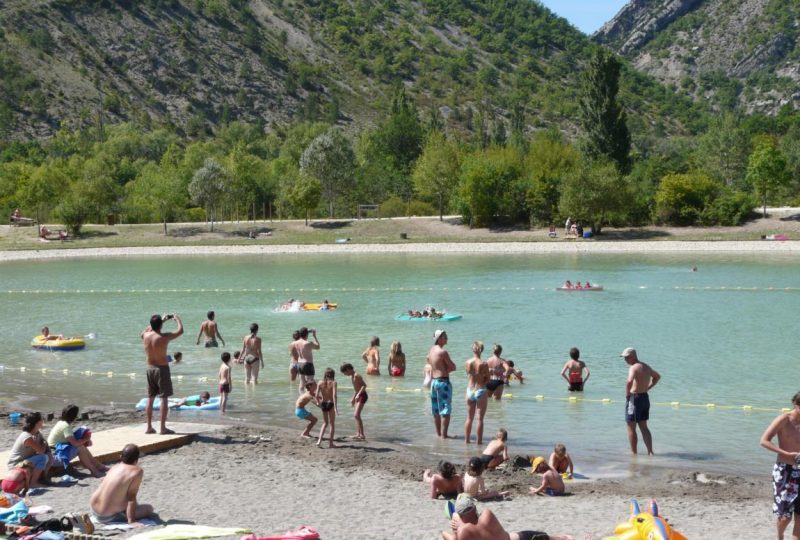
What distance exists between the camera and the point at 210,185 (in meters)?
90.5

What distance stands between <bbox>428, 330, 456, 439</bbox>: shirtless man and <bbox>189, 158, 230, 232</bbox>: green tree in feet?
241

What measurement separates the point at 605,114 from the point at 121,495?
270ft

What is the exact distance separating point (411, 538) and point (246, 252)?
67.9 metres

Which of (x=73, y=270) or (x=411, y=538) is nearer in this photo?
(x=411, y=538)

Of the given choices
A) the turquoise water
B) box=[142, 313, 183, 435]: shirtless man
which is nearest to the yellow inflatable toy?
the turquoise water

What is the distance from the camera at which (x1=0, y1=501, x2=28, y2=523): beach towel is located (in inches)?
486

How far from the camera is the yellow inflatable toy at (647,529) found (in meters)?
10.6

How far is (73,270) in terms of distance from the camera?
65375 millimetres

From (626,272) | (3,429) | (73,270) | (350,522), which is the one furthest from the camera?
(73,270)

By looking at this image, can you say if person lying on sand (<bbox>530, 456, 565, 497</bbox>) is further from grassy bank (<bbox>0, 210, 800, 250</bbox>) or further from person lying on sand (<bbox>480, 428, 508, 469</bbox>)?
grassy bank (<bbox>0, 210, 800, 250</bbox>)

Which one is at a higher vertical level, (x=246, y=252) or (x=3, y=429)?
(x=246, y=252)

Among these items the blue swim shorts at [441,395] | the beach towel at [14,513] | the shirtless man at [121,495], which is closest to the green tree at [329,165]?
the blue swim shorts at [441,395]

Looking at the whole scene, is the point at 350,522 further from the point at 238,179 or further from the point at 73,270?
the point at 238,179

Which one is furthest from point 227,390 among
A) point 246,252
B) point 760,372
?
point 246,252
